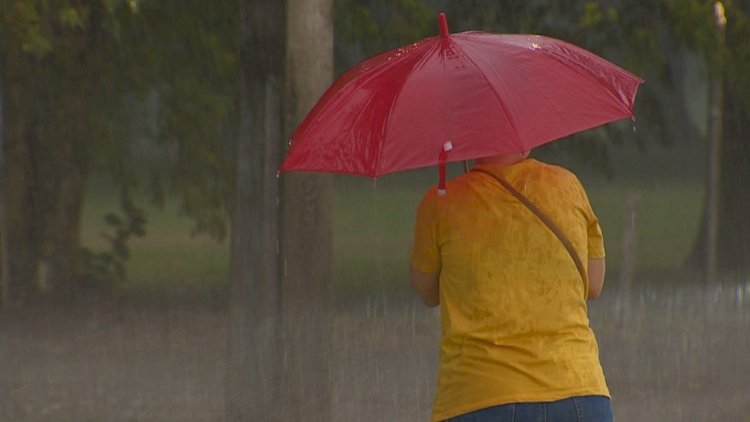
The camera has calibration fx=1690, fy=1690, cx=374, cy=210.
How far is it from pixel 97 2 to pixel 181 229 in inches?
188

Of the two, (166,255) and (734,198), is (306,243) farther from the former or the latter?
(734,198)

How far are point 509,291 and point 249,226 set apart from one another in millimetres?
3656

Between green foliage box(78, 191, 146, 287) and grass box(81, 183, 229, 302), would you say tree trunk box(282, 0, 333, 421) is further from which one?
green foliage box(78, 191, 146, 287)

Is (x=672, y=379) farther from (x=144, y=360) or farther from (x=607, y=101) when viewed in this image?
(x=607, y=101)

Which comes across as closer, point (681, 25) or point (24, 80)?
point (681, 25)

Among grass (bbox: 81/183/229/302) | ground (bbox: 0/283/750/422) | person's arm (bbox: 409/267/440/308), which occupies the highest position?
person's arm (bbox: 409/267/440/308)

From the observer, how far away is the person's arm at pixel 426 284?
3.95 m

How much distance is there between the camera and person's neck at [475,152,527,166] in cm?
395

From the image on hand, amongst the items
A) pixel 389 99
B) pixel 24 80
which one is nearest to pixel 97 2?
pixel 24 80

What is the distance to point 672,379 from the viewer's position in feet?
30.6

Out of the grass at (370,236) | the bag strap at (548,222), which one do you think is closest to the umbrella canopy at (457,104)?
the bag strap at (548,222)

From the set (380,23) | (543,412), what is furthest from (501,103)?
(380,23)

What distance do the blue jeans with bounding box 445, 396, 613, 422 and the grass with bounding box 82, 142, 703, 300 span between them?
19.2 ft

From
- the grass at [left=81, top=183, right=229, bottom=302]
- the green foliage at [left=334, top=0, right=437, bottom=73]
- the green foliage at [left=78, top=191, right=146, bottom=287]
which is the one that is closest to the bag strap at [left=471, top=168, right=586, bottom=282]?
the green foliage at [left=334, top=0, right=437, bottom=73]
